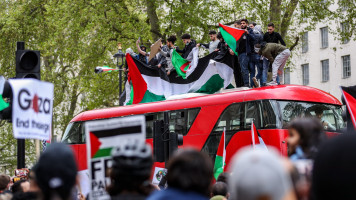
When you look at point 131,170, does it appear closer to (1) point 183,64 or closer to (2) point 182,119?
(2) point 182,119

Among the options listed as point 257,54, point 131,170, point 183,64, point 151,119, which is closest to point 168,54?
point 183,64

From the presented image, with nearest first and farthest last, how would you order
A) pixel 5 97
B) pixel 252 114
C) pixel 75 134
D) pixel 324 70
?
pixel 5 97, pixel 252 114, pixel 75 134, pixel 324 70

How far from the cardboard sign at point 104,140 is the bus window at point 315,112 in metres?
11.0

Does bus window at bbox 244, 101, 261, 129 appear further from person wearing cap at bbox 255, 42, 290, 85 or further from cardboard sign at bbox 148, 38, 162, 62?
cardboard sign at bbox 148, 38, 162, 62

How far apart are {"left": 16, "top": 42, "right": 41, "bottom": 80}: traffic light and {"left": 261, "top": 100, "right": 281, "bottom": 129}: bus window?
7818 millimetres

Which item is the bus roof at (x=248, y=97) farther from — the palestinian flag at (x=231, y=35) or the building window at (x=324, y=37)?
the building window at (x=324, y=37)

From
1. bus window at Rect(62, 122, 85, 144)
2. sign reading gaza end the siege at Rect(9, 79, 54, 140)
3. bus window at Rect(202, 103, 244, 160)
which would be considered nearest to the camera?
sign reading gaza end the siege at Rect(9, 79, 54, 140)

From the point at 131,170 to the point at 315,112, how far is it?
13093mm

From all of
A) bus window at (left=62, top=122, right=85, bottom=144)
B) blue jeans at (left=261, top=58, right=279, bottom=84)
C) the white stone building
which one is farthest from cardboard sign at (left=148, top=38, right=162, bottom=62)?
the white stone building

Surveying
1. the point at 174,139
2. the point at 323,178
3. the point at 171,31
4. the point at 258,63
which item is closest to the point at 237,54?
the point at 258,63

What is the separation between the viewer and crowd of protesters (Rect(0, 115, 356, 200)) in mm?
2904

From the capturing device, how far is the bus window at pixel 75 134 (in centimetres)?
2142

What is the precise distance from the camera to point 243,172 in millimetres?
2908

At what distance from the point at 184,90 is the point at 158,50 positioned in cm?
138
